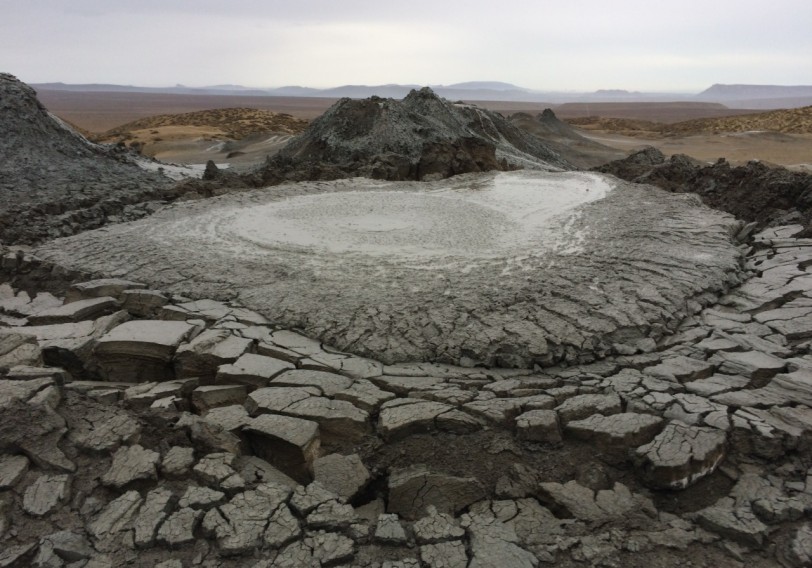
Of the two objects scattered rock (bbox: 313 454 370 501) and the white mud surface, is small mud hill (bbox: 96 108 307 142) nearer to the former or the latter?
the white mud surface

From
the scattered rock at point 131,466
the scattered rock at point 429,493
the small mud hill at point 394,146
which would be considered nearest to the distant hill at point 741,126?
the small mud hill at point 394,146

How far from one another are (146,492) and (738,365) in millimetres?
3796

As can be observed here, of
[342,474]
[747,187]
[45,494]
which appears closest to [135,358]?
[45,494]

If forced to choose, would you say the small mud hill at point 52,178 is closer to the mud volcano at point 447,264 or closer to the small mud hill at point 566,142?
the mud volcano at point 447,264

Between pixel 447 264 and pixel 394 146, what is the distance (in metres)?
7.04

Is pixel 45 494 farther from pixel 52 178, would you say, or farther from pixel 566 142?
pixel 566 142

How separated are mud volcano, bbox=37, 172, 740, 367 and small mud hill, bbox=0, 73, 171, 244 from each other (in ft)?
4.02

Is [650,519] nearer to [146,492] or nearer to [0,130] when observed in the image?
[146,492]

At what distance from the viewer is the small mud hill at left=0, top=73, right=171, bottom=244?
7406mm

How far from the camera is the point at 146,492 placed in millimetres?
2842

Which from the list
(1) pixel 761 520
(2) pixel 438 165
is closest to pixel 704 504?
(1) pixel 761 520

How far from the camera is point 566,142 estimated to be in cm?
2352

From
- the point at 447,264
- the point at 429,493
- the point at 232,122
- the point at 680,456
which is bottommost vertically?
the point at 429,493

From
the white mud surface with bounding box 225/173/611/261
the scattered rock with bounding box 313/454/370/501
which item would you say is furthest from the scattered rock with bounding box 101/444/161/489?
the white mud surface with bounding box 225/173/611/261
